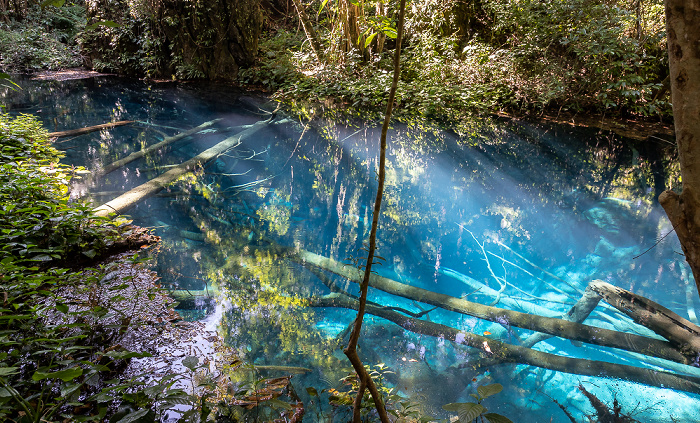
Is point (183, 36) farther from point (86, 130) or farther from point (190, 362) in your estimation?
point (190, 362)

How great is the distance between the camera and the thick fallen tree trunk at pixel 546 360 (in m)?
2.03

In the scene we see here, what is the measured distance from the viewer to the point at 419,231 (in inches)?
143

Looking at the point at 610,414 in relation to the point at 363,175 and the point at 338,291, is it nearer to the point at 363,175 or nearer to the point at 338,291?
the point at 338,291

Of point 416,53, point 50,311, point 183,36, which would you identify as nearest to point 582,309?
point 50,311

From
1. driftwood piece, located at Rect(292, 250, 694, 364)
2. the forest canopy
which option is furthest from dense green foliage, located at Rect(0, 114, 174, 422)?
the forest canopy

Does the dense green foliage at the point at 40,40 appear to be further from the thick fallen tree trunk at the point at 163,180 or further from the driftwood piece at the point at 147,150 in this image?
the thick fallen tree trunk at the point at 163,180

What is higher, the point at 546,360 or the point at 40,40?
the point at 40,40

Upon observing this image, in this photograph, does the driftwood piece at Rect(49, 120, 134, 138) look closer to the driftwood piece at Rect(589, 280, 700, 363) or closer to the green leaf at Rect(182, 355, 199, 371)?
the green leaf at Rect(182, 355, 199, 371)

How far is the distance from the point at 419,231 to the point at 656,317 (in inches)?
72.3

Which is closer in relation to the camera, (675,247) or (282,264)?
(282,264)

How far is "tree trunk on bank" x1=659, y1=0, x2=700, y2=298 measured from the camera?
107 cm

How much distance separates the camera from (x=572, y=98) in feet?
25.7

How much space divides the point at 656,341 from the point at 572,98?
22.7ft

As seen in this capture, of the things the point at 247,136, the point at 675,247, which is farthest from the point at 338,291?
the point at 247,136
